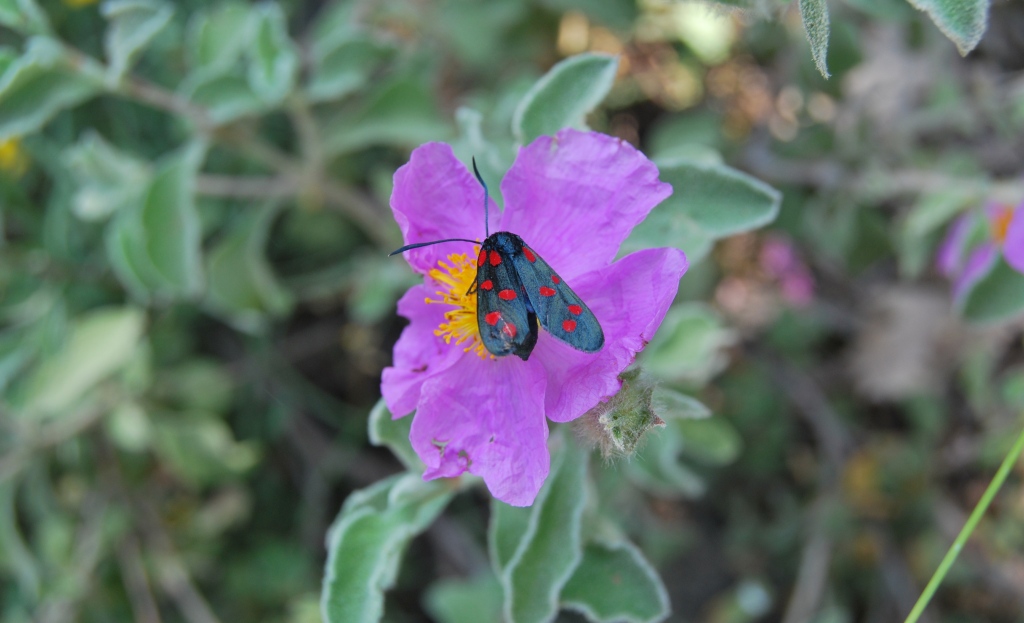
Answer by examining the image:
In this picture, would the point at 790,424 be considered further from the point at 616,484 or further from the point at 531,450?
the point at 531,450

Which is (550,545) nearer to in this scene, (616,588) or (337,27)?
(616,588)

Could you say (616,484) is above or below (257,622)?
above

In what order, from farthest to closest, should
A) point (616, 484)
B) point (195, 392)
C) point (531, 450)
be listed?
1. point (195, 392)
2. point (616, 484)
3. point (531, 450)

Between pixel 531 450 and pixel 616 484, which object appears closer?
pixel 531 450

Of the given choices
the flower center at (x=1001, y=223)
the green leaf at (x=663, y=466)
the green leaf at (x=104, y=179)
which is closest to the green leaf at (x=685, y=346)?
the green leaf at (x=663, y=466)

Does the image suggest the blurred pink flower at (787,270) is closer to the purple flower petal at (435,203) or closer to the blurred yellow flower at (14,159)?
the purple flower petal at (435,203)

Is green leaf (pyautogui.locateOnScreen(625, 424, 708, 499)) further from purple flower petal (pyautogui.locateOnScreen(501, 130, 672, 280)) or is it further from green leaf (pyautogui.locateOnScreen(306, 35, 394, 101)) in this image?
green leaf (pyautogui.locateOnScreen(306, 35, 394, 101))

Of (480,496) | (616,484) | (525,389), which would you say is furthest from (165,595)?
(525,389)

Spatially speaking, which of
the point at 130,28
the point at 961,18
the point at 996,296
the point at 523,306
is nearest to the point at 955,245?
the point at 996,296
